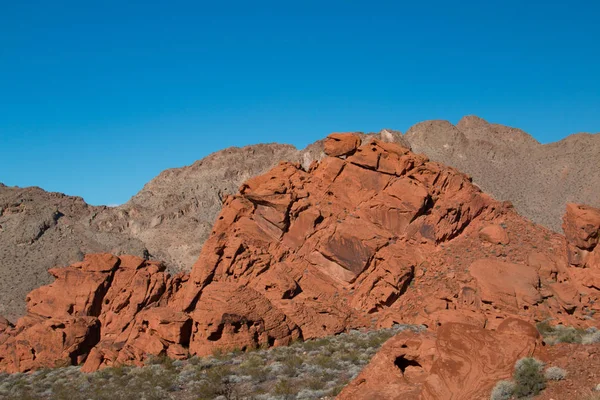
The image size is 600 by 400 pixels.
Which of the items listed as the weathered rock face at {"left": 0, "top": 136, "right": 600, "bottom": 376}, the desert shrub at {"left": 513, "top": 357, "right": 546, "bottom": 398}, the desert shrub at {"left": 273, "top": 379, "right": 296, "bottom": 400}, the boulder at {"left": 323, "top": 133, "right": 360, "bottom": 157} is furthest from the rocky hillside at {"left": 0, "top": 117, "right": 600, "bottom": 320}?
the desert shrub at {"left": 513, "top": 357, "right": 546, "bottom": 398}

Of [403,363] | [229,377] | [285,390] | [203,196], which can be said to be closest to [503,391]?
[403,363]

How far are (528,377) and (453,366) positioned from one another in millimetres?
1485

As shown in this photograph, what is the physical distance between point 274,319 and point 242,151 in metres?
71.9

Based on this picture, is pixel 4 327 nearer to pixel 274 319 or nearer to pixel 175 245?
pixel 274 319

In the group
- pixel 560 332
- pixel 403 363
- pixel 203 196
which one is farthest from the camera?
pixel 203 196

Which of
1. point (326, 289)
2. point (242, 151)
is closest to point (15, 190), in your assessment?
point (242, 151)

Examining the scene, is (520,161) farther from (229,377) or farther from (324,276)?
(229,377)

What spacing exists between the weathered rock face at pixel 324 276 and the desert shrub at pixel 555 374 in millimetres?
11134

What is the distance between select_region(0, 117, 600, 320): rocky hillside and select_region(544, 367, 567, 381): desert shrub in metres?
52.4

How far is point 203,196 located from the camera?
7981cm

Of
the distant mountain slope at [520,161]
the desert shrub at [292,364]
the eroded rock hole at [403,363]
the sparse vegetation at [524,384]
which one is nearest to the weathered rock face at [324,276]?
the desert shrub at [292,364]

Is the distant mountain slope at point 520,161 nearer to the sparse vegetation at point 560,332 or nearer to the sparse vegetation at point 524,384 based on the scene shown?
the sparse vegetation at point 560,332

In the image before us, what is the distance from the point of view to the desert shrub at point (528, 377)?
10055 mm

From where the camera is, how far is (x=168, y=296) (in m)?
27.6
